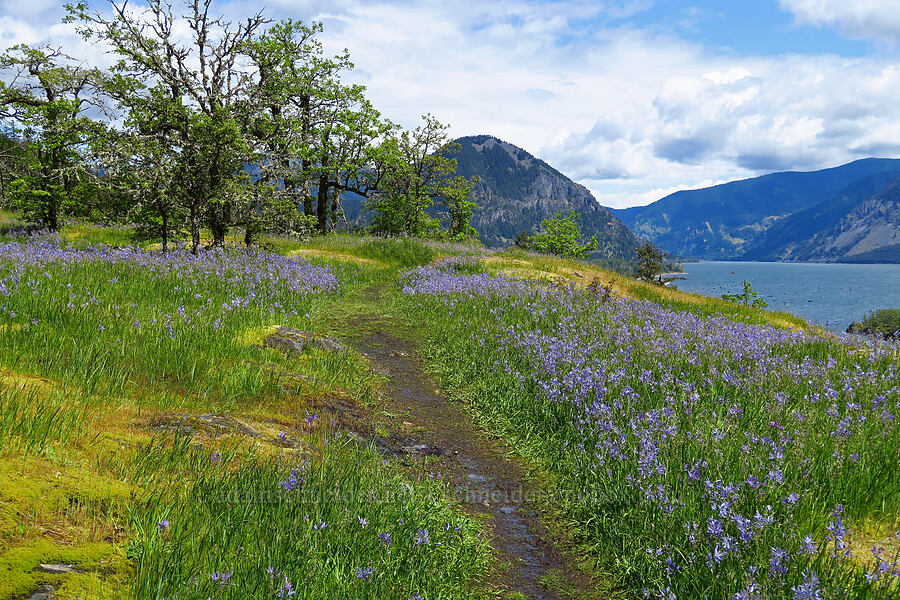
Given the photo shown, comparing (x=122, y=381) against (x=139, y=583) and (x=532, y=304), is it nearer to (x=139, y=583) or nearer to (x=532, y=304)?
(x=139, y=583)

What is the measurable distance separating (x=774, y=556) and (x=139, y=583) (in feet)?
12.4

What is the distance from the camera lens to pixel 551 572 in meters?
4.16

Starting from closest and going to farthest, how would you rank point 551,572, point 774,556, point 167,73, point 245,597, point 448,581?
point 245,597, point 774,556, point 448,581, point 551,572, point 167,73

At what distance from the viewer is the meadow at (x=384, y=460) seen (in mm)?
2928

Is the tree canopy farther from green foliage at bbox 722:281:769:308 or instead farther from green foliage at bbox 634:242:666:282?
green foliage at bbox 634:242:666:282

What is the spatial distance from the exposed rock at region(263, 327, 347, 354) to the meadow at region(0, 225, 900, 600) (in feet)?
1.00

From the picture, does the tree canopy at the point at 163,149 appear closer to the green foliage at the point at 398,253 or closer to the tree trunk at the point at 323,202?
the green foliage at the point at 398,253

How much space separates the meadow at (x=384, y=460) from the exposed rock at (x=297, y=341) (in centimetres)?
30

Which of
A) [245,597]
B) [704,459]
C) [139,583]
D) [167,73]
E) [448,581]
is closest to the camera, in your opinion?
[139,583]

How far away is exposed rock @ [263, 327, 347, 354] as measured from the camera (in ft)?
26.4

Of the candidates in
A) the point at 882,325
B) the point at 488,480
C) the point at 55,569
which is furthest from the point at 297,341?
the point at 882,325

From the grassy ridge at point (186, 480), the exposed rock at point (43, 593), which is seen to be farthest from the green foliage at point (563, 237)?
the exposed rock at point (43, 593)

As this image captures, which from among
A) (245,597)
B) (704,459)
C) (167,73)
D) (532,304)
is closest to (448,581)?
(245,597)

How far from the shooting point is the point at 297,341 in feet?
27.5
